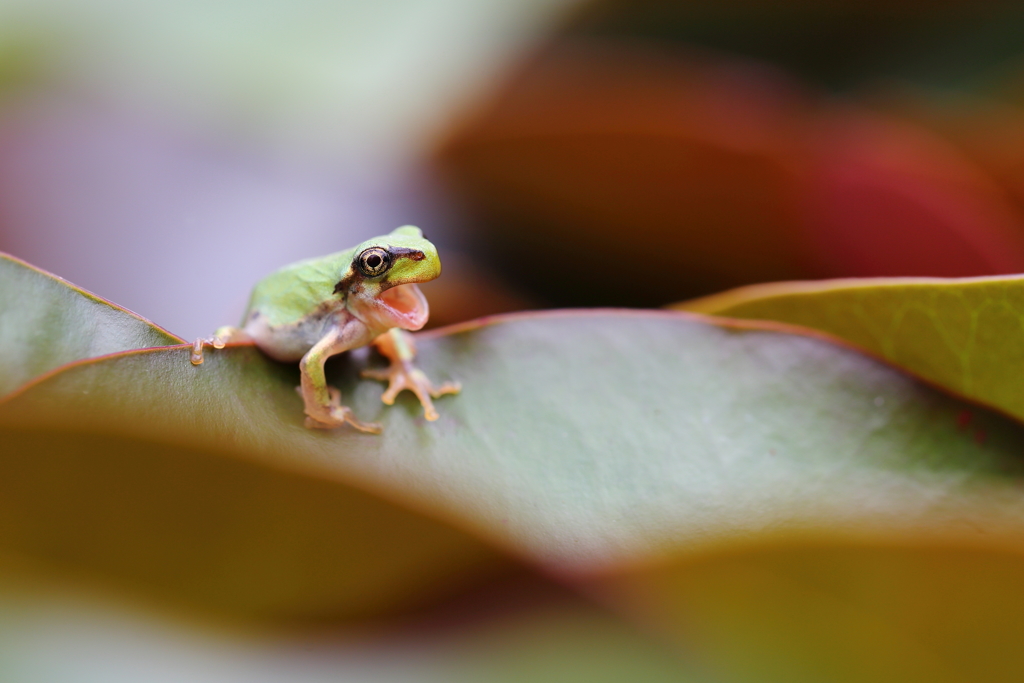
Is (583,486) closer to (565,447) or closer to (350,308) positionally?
(565,447)

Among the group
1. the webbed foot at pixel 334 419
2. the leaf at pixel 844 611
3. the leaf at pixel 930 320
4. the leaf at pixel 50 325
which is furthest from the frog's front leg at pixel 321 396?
the leaf at pixel 930 320

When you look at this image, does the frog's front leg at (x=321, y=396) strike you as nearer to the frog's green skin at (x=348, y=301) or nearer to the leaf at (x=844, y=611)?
the frog's green skin at (x=348, y=301)

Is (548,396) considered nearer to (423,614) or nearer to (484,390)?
(484,390)

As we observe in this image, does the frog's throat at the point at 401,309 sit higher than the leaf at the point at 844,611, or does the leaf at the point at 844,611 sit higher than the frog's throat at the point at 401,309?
the frog's throat at the point at 401,309

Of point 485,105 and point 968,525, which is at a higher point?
point 485,105

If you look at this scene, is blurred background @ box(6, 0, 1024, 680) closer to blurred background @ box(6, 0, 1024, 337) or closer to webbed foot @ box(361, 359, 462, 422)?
blurred background @ box(6, 0, 1024, 337)

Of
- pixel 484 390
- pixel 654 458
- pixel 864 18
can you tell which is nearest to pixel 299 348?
pixel 484 390

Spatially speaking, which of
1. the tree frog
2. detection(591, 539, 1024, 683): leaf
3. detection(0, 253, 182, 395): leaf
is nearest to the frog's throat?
the tree frog
